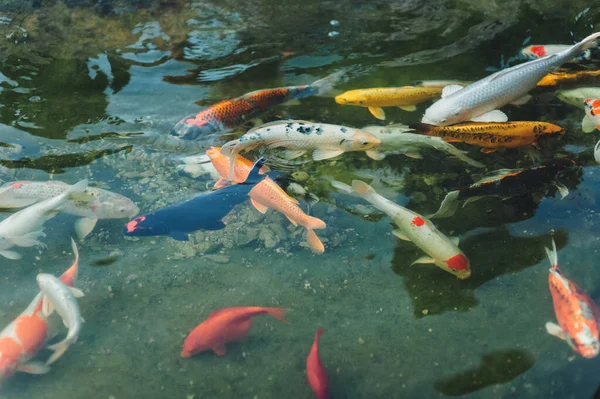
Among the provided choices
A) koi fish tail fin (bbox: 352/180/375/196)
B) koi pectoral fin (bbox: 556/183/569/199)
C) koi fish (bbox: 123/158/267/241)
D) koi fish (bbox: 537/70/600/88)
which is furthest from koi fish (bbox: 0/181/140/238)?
koi fish (bbox: 537/70/600/88)

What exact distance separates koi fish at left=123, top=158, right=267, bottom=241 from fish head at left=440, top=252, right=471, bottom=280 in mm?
1675

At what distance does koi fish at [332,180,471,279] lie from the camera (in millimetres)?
3398

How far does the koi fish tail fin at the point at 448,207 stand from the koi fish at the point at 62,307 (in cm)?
267

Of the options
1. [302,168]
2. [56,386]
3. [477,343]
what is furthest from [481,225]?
[56,386]

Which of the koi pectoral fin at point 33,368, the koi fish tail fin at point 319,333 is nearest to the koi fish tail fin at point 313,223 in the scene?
the koi fish tail fin at point 319,333

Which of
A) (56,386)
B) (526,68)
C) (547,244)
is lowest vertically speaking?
(56,386)

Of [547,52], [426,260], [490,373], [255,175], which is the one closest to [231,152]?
[255,175]

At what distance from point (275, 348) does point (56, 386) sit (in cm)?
137

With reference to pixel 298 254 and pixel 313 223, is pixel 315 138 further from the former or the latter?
pixel 298 254

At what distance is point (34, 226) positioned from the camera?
391 centimetres

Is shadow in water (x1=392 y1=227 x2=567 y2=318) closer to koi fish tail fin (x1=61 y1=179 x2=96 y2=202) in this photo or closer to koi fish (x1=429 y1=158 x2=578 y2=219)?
koi fish (x1=429 y1=158 x2=578 y2=219)

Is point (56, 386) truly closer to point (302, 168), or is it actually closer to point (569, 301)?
point (302, 168)

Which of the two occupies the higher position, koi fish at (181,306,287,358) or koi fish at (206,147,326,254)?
koi fish at (206,147,326,254)

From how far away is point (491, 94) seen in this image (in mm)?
4363
